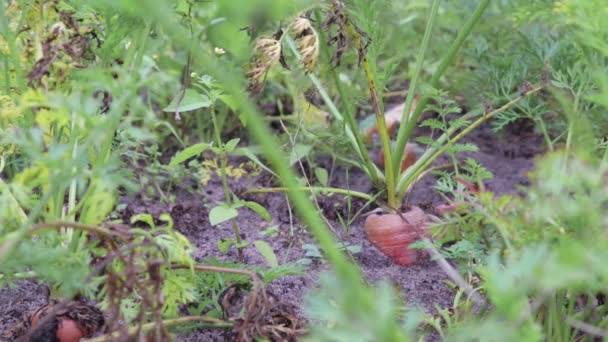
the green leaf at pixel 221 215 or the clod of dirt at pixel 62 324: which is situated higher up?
the green leaf at pixel 221 215

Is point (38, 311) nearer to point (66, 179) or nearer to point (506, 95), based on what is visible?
point (66, 179)

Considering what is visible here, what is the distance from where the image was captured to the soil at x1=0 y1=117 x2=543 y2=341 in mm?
1487

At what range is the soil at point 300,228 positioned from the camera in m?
1.49

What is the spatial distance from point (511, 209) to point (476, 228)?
0.34 feet

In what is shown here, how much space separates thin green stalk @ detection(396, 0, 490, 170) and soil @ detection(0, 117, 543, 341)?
0.75 feet

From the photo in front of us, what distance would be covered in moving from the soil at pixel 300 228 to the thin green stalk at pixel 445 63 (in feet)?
0.75

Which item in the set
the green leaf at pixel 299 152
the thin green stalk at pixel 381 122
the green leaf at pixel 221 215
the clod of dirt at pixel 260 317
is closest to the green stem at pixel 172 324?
the clod of dirt at pixel 260 317

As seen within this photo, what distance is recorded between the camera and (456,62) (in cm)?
246

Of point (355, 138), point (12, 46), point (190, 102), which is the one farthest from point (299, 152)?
point (12, 46)

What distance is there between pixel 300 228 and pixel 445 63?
549 millimetres

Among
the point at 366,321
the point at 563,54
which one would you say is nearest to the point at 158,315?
the point at 366,321

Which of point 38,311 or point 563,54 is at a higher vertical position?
point 563,54

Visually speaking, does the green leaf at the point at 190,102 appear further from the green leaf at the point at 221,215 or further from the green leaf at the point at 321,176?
the green leaf at the point at 321,176

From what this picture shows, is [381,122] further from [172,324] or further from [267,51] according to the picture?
[172,324]
